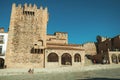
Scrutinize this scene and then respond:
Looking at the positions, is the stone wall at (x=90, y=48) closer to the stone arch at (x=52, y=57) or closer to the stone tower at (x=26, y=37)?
the stone arch at (x=52, y=57)

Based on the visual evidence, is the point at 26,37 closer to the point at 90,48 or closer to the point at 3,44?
the point at 3,44

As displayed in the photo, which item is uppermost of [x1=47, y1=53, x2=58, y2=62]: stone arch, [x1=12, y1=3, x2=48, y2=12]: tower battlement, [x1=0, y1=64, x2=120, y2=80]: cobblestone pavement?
[x1=12, y1=3, x2=48, y2=12]: tower battlement

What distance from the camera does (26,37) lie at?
3005 centimetres

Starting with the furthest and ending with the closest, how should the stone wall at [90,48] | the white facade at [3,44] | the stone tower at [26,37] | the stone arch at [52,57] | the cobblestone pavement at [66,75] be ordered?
the stone wall at [90,48] < the stone arch at [52,57] < the white facade at [3,44] < the stone tower at [26,37] < the cobblestone pavement at [66,75]

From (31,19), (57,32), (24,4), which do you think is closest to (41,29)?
(31,19)

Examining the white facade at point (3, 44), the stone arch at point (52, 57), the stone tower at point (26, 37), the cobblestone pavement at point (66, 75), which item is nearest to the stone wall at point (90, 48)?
the stone arch at point (52, 57)

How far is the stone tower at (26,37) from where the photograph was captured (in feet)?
93.6

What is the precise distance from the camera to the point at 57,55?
3025 cm

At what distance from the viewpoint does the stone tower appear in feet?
93.6

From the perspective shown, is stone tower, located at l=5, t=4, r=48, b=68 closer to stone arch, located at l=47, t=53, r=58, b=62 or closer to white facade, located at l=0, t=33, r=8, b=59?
stone arch, located at l=47, t=53, r=58, b=62

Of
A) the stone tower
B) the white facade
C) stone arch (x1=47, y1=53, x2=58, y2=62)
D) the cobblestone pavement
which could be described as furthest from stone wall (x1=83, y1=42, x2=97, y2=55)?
the white facade

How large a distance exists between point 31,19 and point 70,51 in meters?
12.1

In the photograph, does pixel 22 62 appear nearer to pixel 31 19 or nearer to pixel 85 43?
pixel 31 19

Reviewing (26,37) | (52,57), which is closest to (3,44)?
(26,37)
